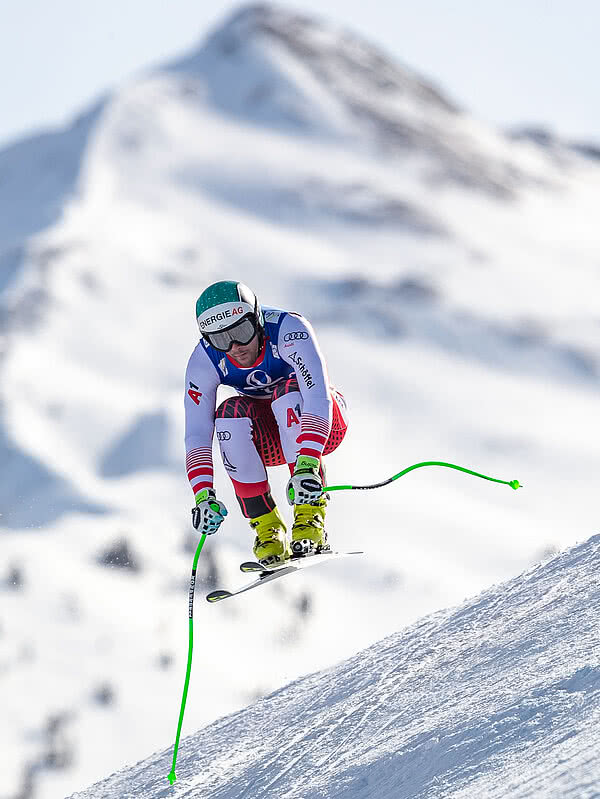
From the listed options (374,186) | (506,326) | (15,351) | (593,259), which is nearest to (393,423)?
(506,326)

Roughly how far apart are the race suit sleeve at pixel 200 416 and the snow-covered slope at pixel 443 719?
191 centimetres

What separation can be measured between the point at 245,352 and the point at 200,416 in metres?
0.69

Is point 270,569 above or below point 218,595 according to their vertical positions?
above

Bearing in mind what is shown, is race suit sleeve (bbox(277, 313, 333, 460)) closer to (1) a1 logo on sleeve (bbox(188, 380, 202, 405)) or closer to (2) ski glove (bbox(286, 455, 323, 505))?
(2) ski glove (bbox(286, 455, 323, 505))

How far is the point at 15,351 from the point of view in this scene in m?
120

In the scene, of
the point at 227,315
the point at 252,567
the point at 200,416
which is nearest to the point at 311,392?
the point at 227,315

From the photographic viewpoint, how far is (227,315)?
8000 mm

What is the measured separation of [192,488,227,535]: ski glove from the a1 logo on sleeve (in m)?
0.72

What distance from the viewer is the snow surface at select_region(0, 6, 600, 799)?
240 feet

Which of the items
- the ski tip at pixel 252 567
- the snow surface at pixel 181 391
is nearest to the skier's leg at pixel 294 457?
the ski tip at pixel 252 567

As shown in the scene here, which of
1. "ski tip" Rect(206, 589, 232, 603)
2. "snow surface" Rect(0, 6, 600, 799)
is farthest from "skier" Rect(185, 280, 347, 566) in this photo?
"snow surface" Rect(0, 6, 600, 799)

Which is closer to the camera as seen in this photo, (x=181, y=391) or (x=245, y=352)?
(x=245, y=352)

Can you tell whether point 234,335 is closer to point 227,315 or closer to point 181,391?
point 227,315

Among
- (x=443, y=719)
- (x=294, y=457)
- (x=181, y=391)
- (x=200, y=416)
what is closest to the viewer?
(x=443, y=719)
